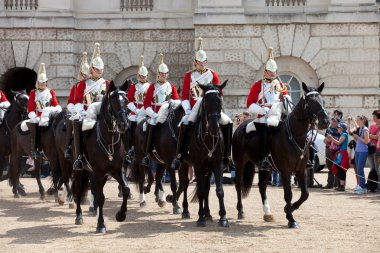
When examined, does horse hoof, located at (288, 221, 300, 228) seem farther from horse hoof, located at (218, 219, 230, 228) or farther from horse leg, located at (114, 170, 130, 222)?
horse leg, located at (114, 170, 130, 222)

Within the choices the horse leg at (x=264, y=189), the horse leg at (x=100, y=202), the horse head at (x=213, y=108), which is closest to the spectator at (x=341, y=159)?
the horse leg at (x=264, y=189)

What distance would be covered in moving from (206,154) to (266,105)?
1.59 m

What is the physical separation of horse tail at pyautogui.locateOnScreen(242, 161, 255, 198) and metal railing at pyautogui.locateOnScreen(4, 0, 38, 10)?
1486cm

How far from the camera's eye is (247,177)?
605 inches

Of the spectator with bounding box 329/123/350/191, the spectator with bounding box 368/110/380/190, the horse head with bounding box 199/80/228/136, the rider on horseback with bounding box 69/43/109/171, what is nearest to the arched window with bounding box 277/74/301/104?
the spectator with bounding box 329/123/350/191

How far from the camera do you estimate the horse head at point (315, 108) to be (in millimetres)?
12992

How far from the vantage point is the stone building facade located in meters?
26.9

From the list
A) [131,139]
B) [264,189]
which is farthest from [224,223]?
[131,139]

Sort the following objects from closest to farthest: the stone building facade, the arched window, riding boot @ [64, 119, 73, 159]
Result: 1. riding boot @ [64, 119, 73, 159]
2. the stone building facade
3. the arched window

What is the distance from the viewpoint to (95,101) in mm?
14609

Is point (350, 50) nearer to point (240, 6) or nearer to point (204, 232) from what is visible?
point (240, 6)

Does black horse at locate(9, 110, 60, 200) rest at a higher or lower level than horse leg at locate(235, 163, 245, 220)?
higher

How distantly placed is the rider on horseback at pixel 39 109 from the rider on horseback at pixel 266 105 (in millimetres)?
5393

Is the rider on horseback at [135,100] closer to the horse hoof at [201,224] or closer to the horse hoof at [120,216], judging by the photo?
the horse hoof at [120,216]
